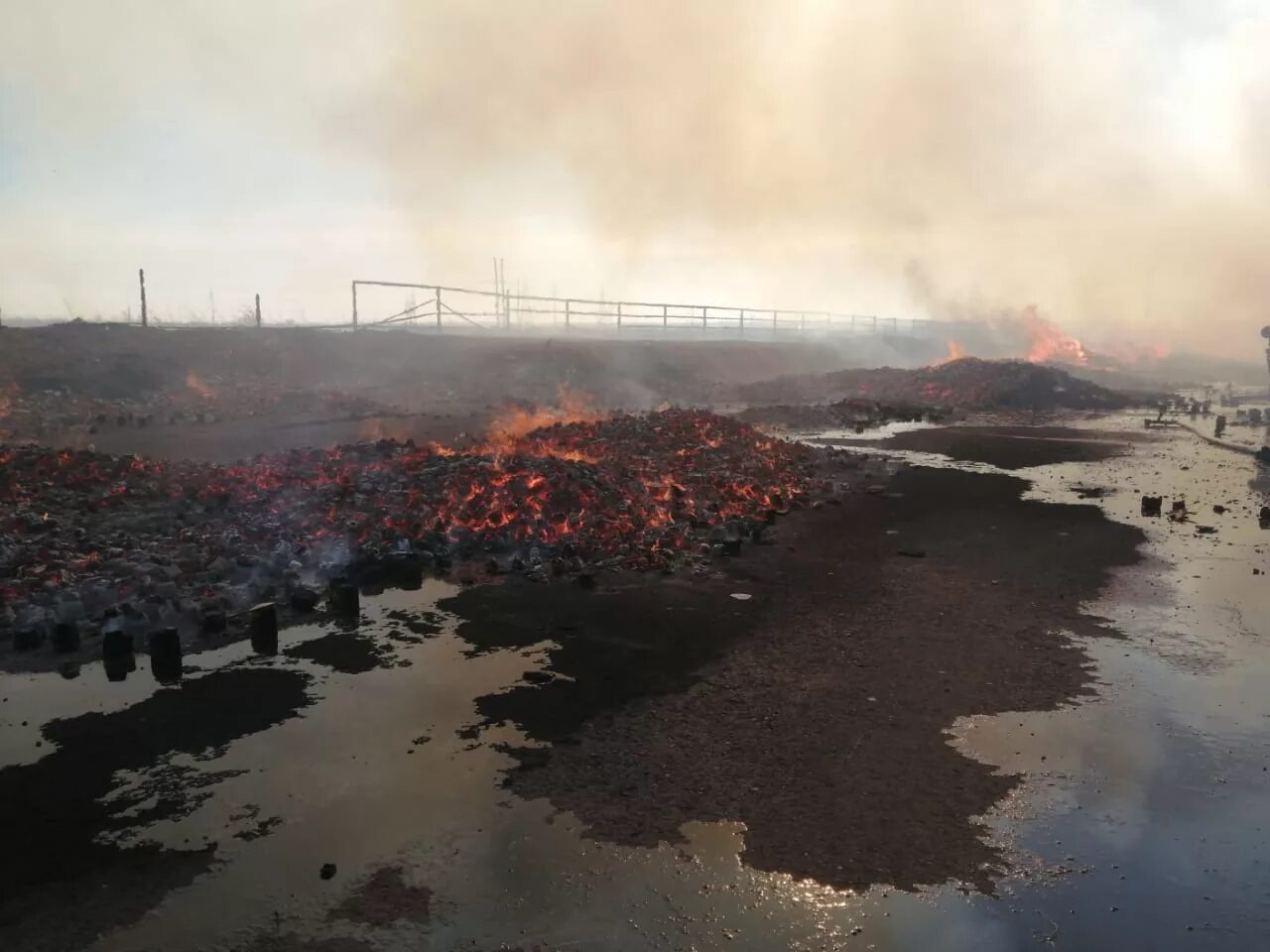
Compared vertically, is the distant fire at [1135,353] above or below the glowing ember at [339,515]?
above

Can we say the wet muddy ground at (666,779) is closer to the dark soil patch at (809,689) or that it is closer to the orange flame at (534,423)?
the dark soil patch at (809,689)

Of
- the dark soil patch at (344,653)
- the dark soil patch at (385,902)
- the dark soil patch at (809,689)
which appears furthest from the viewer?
the dark soil patch at (344,653)

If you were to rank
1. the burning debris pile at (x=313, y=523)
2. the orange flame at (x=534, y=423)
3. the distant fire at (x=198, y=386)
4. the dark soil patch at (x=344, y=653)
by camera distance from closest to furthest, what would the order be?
the dark soil patch at (x=344, y=653) < the burning debris pile at (x=313, y=523) < the orange flame at (x=534, y=423) < the distant fire at (x=198, y=386)

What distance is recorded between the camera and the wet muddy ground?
4.73 metres

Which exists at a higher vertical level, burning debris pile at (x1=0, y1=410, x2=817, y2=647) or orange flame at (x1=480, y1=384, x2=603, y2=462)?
orange flame at (x1=480, y1=384, x2=603, y2=462)

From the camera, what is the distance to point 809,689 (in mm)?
7945

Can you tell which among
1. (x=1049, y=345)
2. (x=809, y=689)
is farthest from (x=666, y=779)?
(x=1049, y=345)

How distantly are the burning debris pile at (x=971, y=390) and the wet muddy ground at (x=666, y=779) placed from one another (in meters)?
33.0

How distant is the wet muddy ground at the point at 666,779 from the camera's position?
473 centimetres

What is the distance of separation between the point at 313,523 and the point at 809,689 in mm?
8810

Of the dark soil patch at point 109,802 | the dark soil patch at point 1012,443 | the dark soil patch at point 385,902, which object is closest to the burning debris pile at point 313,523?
the dark soil patch at point 109,802

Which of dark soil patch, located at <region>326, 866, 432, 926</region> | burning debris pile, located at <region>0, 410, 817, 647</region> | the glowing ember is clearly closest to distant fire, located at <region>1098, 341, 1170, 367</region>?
burning debris pile, located at <region>0, 410, 817, 647</region>

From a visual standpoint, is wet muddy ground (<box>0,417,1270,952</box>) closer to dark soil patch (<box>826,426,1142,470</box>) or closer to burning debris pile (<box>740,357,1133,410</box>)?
dark soil patch (<box>826,426,1142,470</box>)

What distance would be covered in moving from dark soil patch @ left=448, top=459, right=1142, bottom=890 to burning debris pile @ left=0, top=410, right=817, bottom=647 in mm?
1533
